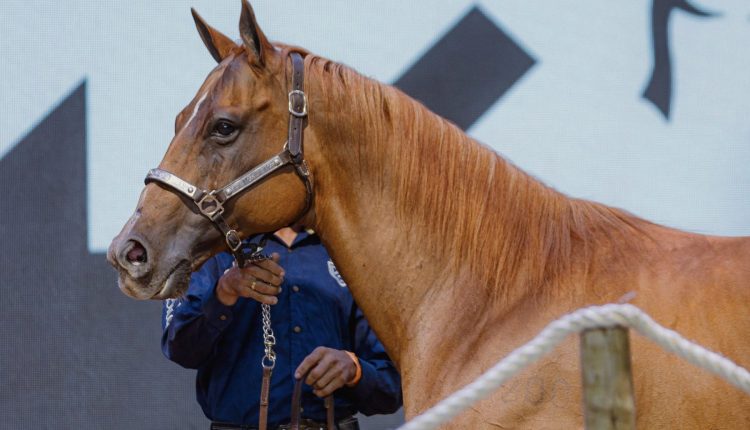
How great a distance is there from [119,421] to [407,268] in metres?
1.50

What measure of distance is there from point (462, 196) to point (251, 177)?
437 mm

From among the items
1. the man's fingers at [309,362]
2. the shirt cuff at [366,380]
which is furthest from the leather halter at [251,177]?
the shirt cuff at [366,380]

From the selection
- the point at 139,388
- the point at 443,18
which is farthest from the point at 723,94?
the point at 139,388

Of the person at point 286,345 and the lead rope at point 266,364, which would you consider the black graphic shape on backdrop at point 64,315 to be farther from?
the lead rope at point 266,364

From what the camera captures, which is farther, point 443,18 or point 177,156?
point 443,18

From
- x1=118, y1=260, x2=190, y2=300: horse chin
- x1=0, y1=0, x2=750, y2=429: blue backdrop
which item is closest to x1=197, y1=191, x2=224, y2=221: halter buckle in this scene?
x1=118, y1=260, x2=190, y2=300: horse chin

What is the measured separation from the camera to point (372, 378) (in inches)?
84.1

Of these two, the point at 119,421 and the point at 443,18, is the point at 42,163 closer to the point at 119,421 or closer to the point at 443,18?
the point at 119,421

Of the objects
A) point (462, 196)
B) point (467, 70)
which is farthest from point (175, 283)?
point (467, 70)

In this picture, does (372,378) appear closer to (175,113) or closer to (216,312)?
(216,312)

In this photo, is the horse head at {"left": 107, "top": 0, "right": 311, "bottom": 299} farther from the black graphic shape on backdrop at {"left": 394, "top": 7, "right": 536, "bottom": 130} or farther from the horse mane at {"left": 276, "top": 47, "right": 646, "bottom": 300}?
the black graphic shape on backdrop at {"left": 394, "top": 7, "right": 536, "bottom": 130}

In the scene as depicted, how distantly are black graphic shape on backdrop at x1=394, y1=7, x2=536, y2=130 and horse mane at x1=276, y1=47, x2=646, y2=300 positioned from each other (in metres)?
1.10

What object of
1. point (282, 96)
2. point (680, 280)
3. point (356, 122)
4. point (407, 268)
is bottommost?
point (680, 280)

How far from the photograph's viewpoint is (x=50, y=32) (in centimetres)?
288
